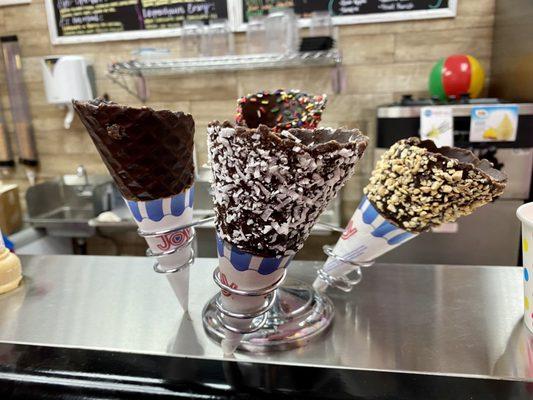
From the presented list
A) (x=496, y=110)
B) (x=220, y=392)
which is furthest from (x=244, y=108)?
(x=496, y=110)

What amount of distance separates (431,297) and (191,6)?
2.20 metres

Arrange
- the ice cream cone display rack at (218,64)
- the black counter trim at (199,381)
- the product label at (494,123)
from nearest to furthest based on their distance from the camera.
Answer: the black counter trim at (199,381) → the product label at (494,123) → the ice cream cone display rack at (218,64)

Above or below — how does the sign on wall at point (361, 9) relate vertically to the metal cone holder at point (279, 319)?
above

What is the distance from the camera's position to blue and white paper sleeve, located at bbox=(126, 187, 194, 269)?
0.57 meters

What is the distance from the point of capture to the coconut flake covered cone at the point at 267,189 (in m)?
0.42

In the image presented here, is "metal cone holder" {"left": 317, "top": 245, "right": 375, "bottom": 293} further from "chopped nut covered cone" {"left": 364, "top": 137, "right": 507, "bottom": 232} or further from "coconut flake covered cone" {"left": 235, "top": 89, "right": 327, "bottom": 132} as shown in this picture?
"coconut flake covered cone" {"left": 235, "top": 89, "right": 327, "bottom": 132}

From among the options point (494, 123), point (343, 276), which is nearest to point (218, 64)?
point (494, 123)

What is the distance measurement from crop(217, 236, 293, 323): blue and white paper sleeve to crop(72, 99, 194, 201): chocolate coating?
13cm

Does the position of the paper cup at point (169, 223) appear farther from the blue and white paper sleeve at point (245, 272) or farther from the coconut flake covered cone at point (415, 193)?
the coconut flake covered cone at point (415, 193)

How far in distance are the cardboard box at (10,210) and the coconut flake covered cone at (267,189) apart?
2.32 meters

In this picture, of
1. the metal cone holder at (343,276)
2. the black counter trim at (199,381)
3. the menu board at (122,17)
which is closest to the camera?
the black counter trim at (199,381)

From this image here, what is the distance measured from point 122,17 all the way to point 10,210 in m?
1.34

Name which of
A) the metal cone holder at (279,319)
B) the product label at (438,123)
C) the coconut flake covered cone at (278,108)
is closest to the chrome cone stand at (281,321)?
the metal cone holder at (279,319)

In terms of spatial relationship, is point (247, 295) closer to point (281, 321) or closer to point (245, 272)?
point (245, 272)
